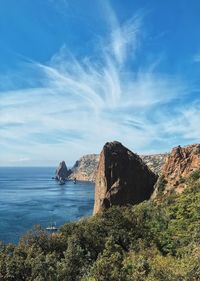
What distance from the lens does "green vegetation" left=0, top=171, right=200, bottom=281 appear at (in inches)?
1227

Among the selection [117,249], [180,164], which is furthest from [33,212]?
[117,249]

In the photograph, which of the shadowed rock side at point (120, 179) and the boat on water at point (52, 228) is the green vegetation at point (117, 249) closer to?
the boat on water at point (52, 228)

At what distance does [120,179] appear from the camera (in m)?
131

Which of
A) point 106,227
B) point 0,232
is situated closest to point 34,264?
point 106,227

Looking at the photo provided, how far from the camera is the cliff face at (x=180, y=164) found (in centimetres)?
10888

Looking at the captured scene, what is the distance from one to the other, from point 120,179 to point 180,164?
24.8 metres

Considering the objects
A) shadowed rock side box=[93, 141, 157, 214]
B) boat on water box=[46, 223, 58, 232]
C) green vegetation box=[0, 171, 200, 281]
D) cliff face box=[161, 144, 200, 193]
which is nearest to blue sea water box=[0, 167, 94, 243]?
boat on water box=[46, 223, 58, 232]

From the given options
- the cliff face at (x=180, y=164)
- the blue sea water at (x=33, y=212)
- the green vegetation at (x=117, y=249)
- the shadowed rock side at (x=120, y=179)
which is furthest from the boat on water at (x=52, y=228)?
the green vegetation at (x=117, y=249)

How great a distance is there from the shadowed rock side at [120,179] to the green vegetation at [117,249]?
43226 mm

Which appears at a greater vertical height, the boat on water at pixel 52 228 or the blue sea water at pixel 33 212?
the blue sea water at pixel 33 212

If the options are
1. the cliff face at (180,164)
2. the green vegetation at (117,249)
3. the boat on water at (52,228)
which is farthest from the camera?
the boat on water at (52,228)

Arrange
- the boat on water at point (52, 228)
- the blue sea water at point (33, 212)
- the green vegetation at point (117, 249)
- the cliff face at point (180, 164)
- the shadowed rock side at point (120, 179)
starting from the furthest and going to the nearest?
the shadowed rock side at point (120, 179)
the boat on water at point (52, 228)
the blue sea water at point (33, 212)
the cliff face at point (180, 164)
the green vegetation at point (117, 249)

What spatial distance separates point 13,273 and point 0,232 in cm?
7516

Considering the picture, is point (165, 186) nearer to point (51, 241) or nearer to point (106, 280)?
point (51, 241)
